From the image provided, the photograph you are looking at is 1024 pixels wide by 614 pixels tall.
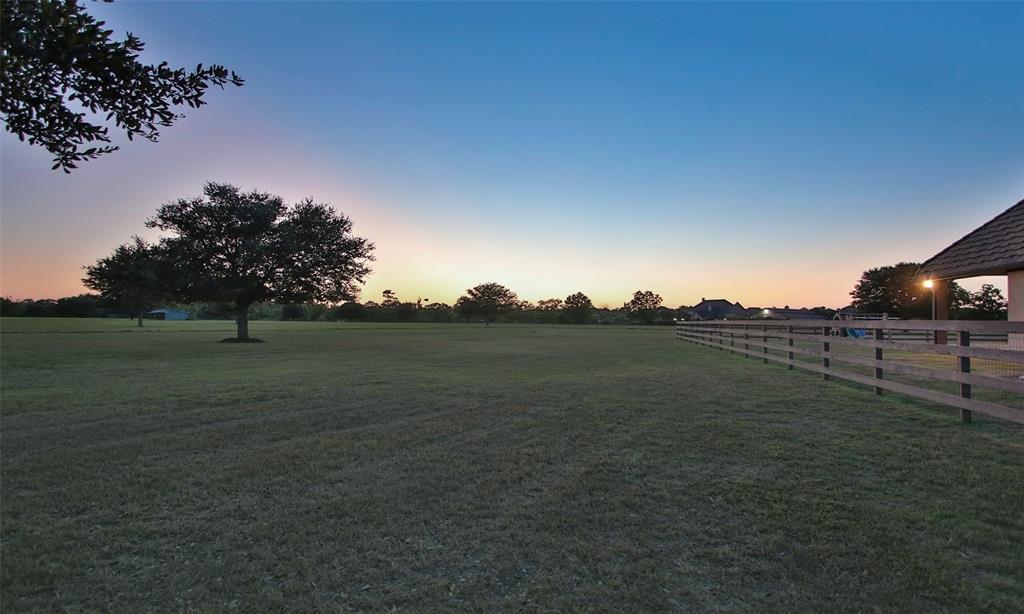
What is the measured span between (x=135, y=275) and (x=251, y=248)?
602cm

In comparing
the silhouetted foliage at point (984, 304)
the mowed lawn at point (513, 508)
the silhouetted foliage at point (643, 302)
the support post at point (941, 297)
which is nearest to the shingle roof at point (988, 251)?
the support post at point (941, 297)

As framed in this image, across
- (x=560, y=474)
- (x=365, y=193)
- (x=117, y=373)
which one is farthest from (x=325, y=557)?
(x=365, y=193)

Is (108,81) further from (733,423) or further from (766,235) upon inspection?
(766,235)

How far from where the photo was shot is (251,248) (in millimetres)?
26250

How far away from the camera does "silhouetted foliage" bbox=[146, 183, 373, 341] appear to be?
26672 mm

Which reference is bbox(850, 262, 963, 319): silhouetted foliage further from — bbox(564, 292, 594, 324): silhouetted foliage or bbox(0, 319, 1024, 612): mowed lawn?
bbox(0, 319, 1024, 612): mowed lawn

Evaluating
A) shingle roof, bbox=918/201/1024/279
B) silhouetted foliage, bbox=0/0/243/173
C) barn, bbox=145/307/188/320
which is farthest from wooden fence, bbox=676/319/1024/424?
barn, bbox=145/307/188/320

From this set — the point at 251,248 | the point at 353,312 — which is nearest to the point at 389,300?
the point at 353,312

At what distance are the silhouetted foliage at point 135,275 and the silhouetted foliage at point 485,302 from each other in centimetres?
5892

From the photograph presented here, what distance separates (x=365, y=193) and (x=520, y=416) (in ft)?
47.4

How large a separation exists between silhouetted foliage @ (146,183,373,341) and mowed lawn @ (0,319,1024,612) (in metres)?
21.7

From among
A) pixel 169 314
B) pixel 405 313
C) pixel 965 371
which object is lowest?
pixel 965 371

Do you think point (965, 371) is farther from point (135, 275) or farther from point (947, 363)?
point (135, 275)

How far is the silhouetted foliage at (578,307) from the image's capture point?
298ft
